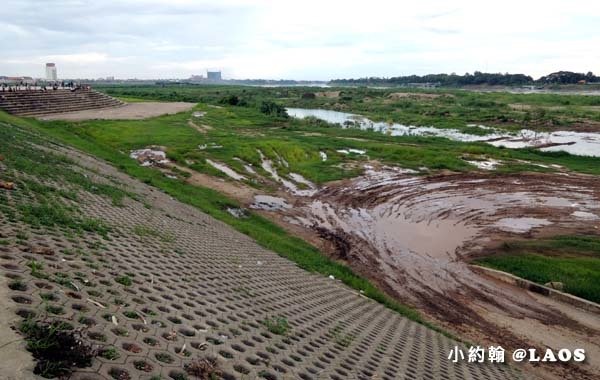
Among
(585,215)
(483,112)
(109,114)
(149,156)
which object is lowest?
(585,215)

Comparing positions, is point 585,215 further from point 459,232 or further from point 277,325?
point 277,325

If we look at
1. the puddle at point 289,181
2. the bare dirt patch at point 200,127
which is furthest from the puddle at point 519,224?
the bare dirt patch at point 200,127

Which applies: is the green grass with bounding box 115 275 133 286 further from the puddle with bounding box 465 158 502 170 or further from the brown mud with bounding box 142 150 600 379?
the puddle with bounding box 465 158 502 170

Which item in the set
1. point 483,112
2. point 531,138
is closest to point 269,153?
point 531,138

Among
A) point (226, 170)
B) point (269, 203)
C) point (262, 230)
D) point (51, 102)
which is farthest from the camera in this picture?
point (51, 102)

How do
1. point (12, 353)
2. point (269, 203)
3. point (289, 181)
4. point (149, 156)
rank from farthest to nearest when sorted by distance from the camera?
point (149, 156)
point (289, 181)
point (269, 203)
point (12, 353)

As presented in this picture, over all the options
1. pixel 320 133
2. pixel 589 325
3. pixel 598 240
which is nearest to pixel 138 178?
pixel 589 325

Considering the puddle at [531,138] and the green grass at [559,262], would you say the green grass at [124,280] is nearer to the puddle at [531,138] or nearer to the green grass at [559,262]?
the green grass at [559,262]
